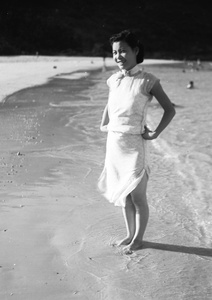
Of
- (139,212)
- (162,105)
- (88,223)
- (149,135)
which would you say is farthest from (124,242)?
(162,105)

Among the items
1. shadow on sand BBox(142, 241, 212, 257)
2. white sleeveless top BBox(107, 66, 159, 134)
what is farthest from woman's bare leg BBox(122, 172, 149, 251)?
white sleeveless top BBox(107, 66, 159, 134)

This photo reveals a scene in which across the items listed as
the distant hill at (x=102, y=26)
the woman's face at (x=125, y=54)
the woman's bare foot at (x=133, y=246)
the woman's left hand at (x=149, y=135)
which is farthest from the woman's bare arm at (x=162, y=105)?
the distant hill at (x=102, y=26)

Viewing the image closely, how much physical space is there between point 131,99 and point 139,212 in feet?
2.68

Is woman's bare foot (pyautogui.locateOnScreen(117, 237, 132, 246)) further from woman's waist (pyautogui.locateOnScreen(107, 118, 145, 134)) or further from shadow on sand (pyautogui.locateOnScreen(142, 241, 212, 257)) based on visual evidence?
woman's waist (pyautogui.locateOnScreen(107, 118, 145, 134))

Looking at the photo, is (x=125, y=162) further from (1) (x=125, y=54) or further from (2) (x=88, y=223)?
(2) (x=88, y=223)

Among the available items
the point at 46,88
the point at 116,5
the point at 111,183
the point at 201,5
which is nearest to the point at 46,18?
the point at 116,5

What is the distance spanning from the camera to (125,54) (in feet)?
11.8

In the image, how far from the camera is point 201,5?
87.6 meters

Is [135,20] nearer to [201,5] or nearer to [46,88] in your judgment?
[201,5]

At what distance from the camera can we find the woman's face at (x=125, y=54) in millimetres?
3602

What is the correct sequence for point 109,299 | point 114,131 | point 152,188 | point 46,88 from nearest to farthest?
point 109,299 < point 114,131 < point 152,188 < point 46,88

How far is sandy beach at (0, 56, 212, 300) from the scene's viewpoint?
328 cm

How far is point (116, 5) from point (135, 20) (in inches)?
145

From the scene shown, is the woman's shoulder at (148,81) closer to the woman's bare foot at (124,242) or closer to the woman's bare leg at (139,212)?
the woman's bare leg at (139,212)
